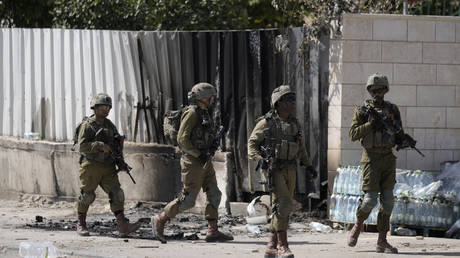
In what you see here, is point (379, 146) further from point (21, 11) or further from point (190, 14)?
point (21, 11)

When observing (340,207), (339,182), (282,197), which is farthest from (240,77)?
(282,197)

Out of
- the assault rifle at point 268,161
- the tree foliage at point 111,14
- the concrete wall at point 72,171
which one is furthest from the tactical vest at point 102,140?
the tree foliage at point 111,14

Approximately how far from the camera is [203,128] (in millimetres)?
8781

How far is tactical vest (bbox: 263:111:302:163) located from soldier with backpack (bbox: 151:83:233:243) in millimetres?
1069

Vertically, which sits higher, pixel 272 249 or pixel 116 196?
pixel 116 196

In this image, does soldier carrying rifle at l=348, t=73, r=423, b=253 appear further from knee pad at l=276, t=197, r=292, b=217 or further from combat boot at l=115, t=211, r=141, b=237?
combat boot at l=115, t=211, r=141, b=237

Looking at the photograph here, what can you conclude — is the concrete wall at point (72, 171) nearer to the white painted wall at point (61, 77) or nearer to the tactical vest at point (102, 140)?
the white painted wall at point (61, 77)

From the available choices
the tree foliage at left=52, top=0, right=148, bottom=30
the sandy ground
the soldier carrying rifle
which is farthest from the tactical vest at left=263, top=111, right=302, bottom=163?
the tree foliage at left=52, top=0, right=148, bottom=30

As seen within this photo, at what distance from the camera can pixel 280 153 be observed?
7.77 metres

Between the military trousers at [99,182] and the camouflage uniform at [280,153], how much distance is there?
2.04 metres

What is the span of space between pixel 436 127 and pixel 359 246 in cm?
213

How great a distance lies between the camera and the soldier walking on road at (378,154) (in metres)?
8.21

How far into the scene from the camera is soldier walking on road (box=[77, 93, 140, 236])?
918cm

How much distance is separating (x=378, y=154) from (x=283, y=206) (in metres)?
1.20
